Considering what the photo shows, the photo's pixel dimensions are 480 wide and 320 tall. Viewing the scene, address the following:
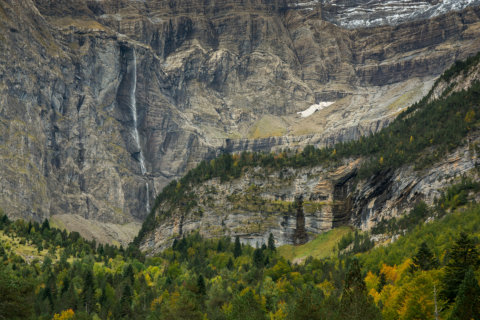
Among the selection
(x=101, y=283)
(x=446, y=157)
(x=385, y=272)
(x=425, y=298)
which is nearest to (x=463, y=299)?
(x=425, y=298)

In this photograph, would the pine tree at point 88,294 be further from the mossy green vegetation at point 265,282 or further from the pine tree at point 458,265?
the pine tree at point 458,265

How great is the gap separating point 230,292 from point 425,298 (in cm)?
6530

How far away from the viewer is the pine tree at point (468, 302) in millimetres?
63281

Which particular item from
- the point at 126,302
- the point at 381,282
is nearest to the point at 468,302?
the point at 381,282

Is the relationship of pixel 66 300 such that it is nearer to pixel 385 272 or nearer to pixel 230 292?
pixel 230 292

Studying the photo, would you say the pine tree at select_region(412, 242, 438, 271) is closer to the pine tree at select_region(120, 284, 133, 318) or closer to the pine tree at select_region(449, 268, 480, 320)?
the pine tree at select_region(449, 268, 480, 320)

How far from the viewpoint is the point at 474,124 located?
7697 inches

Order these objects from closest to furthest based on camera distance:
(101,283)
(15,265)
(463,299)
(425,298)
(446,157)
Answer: (463,299), (425,298), (101,283), (15,265), (446,157)

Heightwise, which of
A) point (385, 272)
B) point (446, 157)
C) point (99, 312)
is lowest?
point (99, 312)

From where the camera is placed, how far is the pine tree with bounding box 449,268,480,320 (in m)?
63.3

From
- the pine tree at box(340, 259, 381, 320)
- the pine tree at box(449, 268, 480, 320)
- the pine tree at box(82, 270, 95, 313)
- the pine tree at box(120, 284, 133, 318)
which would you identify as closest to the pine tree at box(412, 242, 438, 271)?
the pine tree at box(340, 259, 381, 320)

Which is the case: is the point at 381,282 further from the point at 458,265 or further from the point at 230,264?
the point at 230,264

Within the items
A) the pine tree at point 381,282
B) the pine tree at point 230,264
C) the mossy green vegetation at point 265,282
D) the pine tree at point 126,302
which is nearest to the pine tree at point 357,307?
the mossy green vegetation at point 265,282

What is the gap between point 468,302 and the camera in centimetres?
6400
